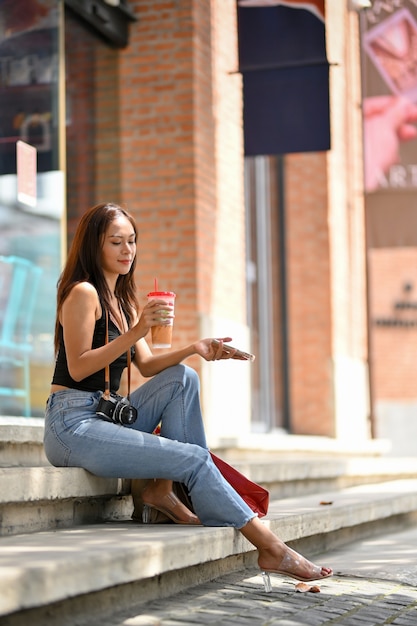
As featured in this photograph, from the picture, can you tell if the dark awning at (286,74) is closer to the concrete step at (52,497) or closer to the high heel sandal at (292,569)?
the concrete step at (52,497)

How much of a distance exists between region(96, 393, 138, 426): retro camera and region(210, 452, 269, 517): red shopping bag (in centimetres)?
39

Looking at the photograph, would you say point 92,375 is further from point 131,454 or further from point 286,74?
point 286,74

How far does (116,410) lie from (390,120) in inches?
254

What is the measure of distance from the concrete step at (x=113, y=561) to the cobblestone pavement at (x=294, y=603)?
0.24 ft

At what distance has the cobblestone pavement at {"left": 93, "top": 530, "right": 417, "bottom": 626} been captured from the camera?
368cm

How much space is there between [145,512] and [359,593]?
37.7 inches

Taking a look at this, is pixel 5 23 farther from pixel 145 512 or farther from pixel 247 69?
pixel 145 512

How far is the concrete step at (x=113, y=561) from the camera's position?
313 centimetres

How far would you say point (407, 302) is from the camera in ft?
67.6

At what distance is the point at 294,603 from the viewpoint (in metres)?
4.07

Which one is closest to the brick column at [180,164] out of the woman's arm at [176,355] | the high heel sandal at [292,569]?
the woman's arm at [176,355]

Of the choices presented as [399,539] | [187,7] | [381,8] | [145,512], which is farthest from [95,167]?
[145,512]

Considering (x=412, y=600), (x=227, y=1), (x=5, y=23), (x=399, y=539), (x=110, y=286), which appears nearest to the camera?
(x=412, y=600)

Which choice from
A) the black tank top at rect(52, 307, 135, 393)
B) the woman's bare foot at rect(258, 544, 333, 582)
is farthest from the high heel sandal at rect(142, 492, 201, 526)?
the black tank top at rect(52, 307, 135, 393)
